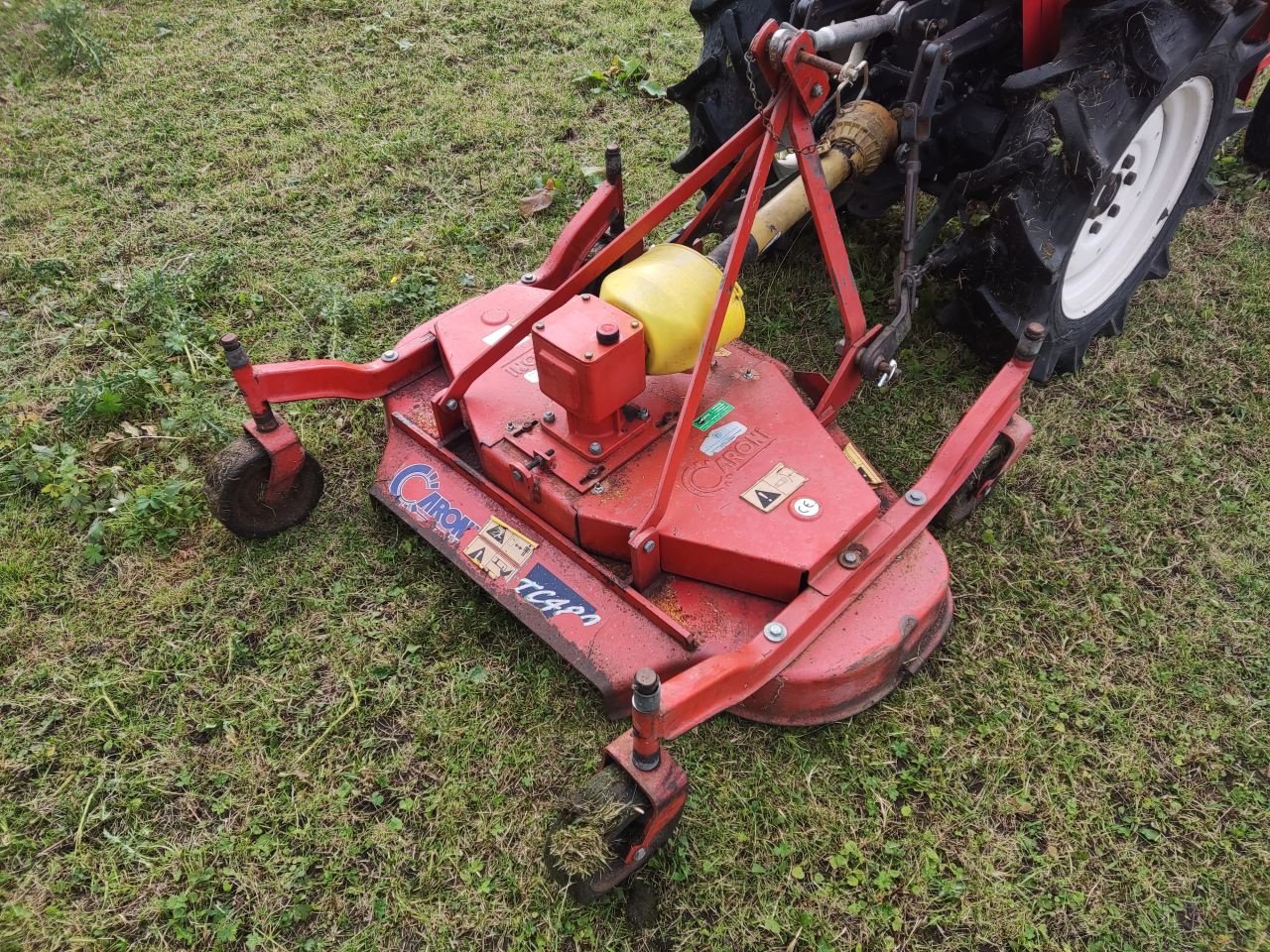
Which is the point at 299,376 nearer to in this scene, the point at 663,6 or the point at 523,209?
the point at 523,209

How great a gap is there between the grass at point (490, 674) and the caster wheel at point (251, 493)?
0.27ft

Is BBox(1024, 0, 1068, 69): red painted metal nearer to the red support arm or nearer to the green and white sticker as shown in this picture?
the red support arm

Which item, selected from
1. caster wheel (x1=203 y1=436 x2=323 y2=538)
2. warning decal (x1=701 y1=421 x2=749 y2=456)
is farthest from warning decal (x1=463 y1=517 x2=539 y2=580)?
caster wheel (x1=203 y1=436 x2=323 y2=538)

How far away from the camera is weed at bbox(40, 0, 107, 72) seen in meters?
5.34

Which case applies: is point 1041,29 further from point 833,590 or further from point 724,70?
point 833,590

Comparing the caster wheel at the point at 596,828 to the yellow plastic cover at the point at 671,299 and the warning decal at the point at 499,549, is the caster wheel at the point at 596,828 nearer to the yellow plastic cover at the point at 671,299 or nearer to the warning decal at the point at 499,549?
the warning decal at the point at 499,549

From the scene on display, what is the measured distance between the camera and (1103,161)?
2453mm

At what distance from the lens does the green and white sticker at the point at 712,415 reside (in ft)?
8.12

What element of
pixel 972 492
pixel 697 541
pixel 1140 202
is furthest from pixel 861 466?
pixel 1140 202

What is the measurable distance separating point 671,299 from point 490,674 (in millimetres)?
1175

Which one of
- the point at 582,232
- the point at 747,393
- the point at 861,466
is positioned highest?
the point at 582,232

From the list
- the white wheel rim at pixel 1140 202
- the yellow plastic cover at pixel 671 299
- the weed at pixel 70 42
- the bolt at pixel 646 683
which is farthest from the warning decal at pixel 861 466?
the weed at pixel 70 42

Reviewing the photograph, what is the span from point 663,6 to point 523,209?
248cm

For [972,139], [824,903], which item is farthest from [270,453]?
[972,139]
